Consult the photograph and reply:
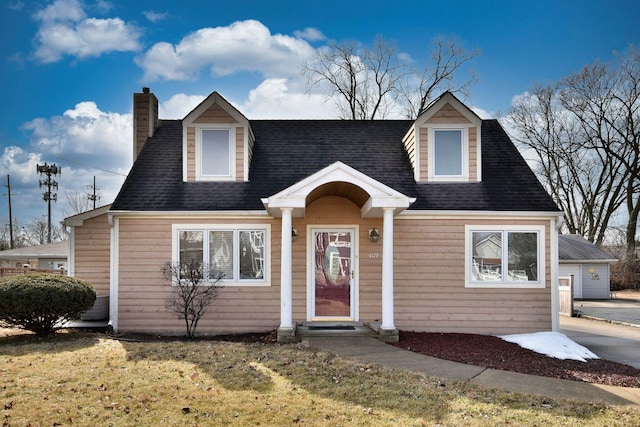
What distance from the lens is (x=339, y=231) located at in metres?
10.7

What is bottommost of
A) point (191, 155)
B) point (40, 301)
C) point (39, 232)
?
point (40, 301)

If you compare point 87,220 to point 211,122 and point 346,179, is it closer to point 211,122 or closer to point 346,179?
point 211,122

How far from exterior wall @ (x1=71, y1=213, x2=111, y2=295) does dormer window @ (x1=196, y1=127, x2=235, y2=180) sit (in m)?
3.38

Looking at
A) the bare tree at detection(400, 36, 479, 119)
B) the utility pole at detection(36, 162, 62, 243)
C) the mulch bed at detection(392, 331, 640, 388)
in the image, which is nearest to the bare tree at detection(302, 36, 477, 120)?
the bare tree at detection(400, 36, 479, 119)

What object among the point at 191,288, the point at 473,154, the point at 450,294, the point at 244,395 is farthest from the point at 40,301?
the point at 473,154

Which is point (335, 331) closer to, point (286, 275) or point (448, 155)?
point (286, 275)

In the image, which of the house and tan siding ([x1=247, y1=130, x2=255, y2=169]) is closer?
the house

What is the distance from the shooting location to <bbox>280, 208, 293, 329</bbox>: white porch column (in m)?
9.38

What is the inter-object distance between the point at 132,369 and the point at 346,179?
5.07m

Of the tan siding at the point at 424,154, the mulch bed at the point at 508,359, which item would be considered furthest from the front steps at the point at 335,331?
the tan siding at the point at 424,154

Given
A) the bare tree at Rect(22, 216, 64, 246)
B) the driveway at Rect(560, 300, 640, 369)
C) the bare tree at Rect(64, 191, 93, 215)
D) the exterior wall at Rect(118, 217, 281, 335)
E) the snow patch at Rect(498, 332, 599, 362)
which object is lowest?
the driveway at Rect(560, 300, 640, 369)

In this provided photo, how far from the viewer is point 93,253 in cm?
1205

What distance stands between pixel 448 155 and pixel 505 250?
2656mm

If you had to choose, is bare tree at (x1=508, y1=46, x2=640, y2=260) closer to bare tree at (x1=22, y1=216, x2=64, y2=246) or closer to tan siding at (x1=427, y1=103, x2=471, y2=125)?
tan siding at (x1=427, y1=103, x2=471, y2=125)
